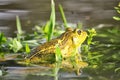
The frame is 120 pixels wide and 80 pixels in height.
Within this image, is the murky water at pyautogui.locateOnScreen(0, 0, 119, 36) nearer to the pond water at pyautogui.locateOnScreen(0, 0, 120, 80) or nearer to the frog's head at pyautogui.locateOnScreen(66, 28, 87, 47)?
the pond water at pyautogui.locateOnScreen(0, 0, 120, 80)

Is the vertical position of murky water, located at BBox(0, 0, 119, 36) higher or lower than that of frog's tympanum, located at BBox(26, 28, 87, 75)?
higher

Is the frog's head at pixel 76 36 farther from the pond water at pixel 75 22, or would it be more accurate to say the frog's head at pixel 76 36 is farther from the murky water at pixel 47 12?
the murky water at pixel 47 12

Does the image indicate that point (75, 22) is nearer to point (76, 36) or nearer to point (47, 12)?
point (47, 12)

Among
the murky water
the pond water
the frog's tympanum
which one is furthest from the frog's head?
the murky water

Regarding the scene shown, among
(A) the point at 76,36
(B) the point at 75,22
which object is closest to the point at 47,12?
(B) the point at 75,22

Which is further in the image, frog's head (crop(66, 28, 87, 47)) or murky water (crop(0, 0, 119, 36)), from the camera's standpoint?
murky water (crop(0, 0, 119, 36))

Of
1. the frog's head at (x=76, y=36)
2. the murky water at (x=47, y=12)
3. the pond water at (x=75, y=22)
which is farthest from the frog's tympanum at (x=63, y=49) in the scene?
the murky water at (x=47, y=12)
